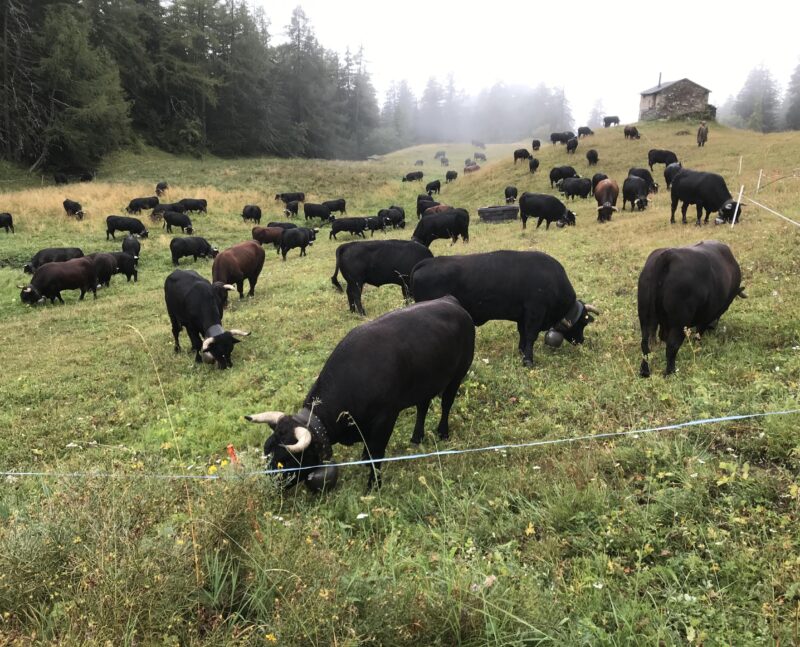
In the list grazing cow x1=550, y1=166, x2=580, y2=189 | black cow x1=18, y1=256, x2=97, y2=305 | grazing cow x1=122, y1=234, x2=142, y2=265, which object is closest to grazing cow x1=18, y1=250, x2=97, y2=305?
black cow x1=18, y1=256, x2=97, y2=305

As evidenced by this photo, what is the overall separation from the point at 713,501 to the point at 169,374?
26.8 feet

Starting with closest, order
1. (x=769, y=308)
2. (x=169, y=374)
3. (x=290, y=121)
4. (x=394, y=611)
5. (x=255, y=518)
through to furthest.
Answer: (x=394, y=611) < (x=255, y=518) < (x=769, y=308) < (x=169, y=374) < (x=290, y=121)

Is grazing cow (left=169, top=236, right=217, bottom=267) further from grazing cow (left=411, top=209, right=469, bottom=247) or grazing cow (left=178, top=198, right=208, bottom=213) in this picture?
grazing cow (left=178, top=198, right=208, bottom=213)

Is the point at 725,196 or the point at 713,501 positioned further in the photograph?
the point at 725,196

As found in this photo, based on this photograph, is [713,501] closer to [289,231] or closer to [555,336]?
[555,336]

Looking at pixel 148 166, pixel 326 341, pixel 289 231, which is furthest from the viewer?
pixel 148 166

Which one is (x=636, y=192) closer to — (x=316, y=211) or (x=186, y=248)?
(x=316, y=211)

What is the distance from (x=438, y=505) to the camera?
4.27 m

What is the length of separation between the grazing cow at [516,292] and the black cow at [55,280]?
1269 centimetres

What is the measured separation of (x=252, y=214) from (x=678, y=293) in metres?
27.5

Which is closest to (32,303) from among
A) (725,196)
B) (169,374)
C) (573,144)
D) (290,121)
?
(169,374)

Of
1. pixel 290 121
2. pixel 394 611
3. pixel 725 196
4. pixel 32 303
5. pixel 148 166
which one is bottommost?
pixel 32 303

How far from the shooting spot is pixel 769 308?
24.4 ft

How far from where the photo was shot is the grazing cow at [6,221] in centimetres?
2345
